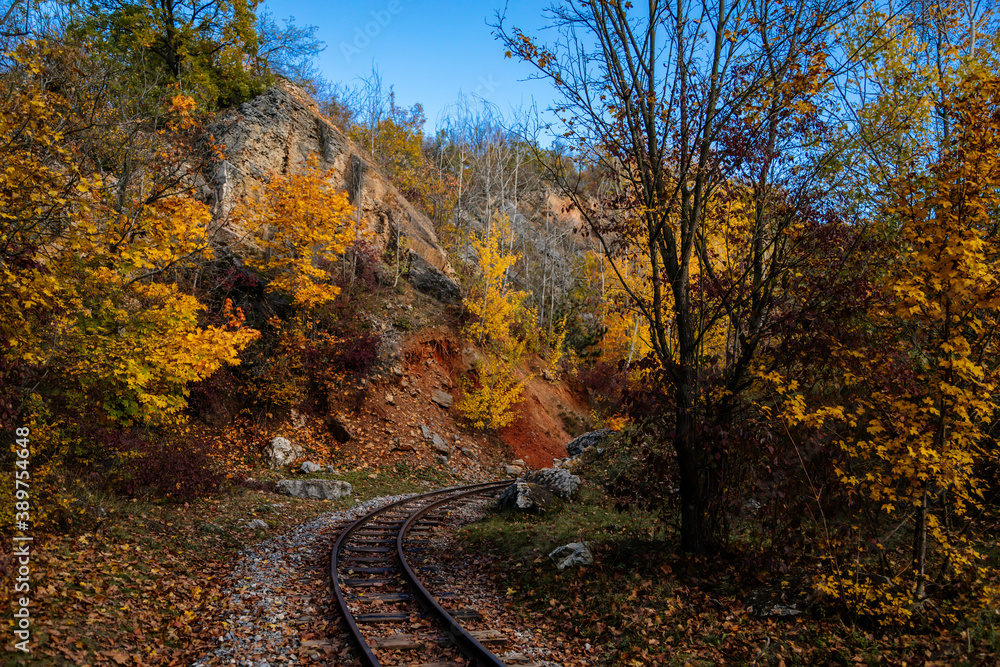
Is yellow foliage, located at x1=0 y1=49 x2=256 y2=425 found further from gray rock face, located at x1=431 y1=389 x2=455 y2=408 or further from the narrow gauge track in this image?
gray rock face, located at x1=431 y1=389 x2=455 y2=408

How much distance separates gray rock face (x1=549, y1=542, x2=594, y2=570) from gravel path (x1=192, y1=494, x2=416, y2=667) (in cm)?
340

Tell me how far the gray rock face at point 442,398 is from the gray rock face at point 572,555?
1447 centimetres

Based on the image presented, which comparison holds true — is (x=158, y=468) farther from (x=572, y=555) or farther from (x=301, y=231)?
(x=301, y=231)

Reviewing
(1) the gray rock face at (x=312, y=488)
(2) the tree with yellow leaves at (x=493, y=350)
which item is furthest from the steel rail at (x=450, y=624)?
(2) the tree with yellow leaves at (x=493, y=350)

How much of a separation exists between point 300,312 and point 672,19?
15365 millimetres

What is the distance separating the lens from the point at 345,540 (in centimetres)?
974

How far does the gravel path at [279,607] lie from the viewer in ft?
17.8

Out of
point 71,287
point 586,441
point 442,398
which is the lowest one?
point 586,441

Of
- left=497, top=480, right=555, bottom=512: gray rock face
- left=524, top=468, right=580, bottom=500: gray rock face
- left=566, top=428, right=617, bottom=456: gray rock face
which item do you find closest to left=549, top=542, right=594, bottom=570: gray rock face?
left=497, top=480, right=555, bottom=512: gray rock face

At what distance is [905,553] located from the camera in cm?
715

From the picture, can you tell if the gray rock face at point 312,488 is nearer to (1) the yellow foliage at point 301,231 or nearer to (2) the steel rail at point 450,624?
(2) the steel rail at point 450,624

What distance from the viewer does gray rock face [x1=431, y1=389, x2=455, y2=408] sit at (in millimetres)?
22656

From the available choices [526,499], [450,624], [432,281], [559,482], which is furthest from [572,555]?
[432,281]

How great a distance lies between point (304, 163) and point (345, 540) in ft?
69.6
